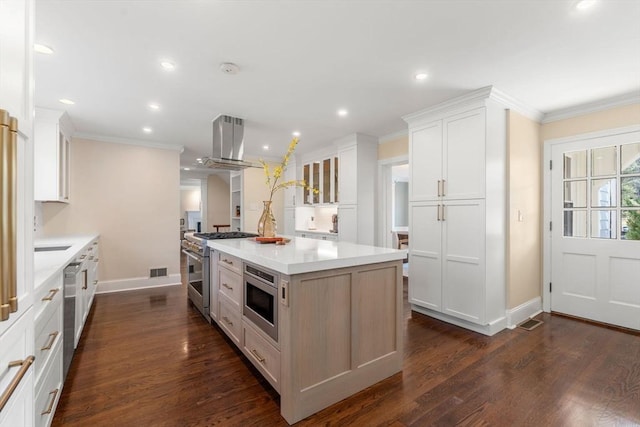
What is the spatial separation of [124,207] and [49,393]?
3719 millimetres

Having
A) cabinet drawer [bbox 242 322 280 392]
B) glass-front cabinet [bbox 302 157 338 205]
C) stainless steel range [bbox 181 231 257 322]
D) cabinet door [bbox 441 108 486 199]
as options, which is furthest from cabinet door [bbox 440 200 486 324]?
stainless steel range [bbox 181 231 257 322]

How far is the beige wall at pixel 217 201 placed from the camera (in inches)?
343

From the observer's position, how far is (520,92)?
2.97 meters

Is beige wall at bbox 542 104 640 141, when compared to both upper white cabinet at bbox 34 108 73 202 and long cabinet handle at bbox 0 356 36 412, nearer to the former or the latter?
long cabinet handle at bbox 0 356 36 412

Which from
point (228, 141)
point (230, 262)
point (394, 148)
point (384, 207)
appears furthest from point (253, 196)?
point (230, 262)

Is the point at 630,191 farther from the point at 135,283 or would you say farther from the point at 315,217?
the point at 135,283

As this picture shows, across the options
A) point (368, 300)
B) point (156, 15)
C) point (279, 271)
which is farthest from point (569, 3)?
point (156, 15)

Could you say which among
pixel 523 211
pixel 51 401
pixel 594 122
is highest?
pixel 594 122

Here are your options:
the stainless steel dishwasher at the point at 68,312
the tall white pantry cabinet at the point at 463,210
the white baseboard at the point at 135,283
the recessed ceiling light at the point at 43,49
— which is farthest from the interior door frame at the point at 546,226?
the white baseboard at the point at 135,283

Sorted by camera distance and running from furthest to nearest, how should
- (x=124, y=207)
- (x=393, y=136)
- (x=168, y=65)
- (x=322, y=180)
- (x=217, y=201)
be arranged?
(x=217, y=201) < (x=322, y=180) < (x=124, y=207) < (x=393, y=136) < (x=168, y=65)

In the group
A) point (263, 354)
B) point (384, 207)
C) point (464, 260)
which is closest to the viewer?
point (263, 354)

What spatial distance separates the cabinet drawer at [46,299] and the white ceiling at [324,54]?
164cm

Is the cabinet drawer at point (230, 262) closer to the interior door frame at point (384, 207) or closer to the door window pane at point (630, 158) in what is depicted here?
the interior door frame at point (384, 207)

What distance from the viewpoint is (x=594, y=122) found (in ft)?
10.7
